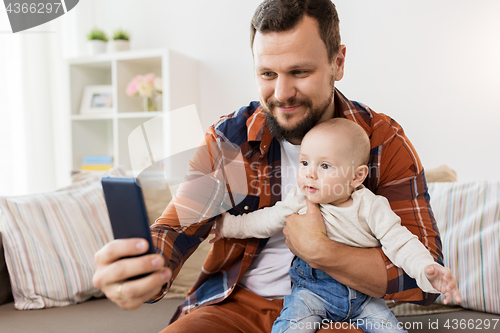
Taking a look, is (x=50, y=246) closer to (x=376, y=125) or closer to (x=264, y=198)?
(x=264, y=198)

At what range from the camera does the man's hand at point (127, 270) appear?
0.62 m

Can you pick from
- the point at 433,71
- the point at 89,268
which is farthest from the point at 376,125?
the point at 433,71

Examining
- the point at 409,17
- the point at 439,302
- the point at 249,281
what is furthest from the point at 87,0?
the point at 439,302

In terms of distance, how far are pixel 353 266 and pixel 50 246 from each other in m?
1.09

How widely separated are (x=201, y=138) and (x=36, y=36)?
2.45 m

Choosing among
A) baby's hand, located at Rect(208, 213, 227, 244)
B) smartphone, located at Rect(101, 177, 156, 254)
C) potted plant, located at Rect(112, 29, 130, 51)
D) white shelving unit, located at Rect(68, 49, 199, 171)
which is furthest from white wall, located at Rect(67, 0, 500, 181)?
smartphone, located at Rect(101, 177, 156, 254)

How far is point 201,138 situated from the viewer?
0.80m

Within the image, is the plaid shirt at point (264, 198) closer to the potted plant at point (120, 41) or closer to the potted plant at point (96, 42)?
the potted plant at point (120, 41)

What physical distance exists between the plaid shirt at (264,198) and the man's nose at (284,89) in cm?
12

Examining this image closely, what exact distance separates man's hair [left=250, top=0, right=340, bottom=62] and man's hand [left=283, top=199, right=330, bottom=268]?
45 centimetres

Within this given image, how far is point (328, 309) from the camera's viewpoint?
958 millimetres

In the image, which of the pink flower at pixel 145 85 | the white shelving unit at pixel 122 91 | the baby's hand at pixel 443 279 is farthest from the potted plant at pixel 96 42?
the baby's hand at pixel 443 279

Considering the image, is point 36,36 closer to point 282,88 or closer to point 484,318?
point 282,88

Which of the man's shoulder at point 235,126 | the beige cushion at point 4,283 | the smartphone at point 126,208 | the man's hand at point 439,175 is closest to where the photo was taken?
the smartphone at point 126,208
